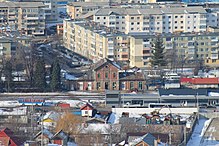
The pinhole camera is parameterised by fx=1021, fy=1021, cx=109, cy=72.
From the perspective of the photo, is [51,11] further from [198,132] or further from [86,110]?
[198,132]

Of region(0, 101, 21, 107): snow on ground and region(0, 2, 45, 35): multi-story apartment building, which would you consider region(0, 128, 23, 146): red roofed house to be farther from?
region(0, 2, 45, 35): multi-story apartment building

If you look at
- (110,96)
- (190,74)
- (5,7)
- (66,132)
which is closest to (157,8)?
(5,7)

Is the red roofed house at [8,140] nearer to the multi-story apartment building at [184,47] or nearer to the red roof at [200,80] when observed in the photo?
the red roof at [200,80]

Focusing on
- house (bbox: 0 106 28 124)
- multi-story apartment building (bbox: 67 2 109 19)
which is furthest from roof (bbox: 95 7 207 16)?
house (bbox: 0 106 28 124)

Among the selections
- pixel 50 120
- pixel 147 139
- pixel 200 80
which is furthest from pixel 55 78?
pixel 147 139

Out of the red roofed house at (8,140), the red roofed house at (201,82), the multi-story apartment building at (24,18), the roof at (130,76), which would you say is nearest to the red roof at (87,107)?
the red roofed house at (8,140)
